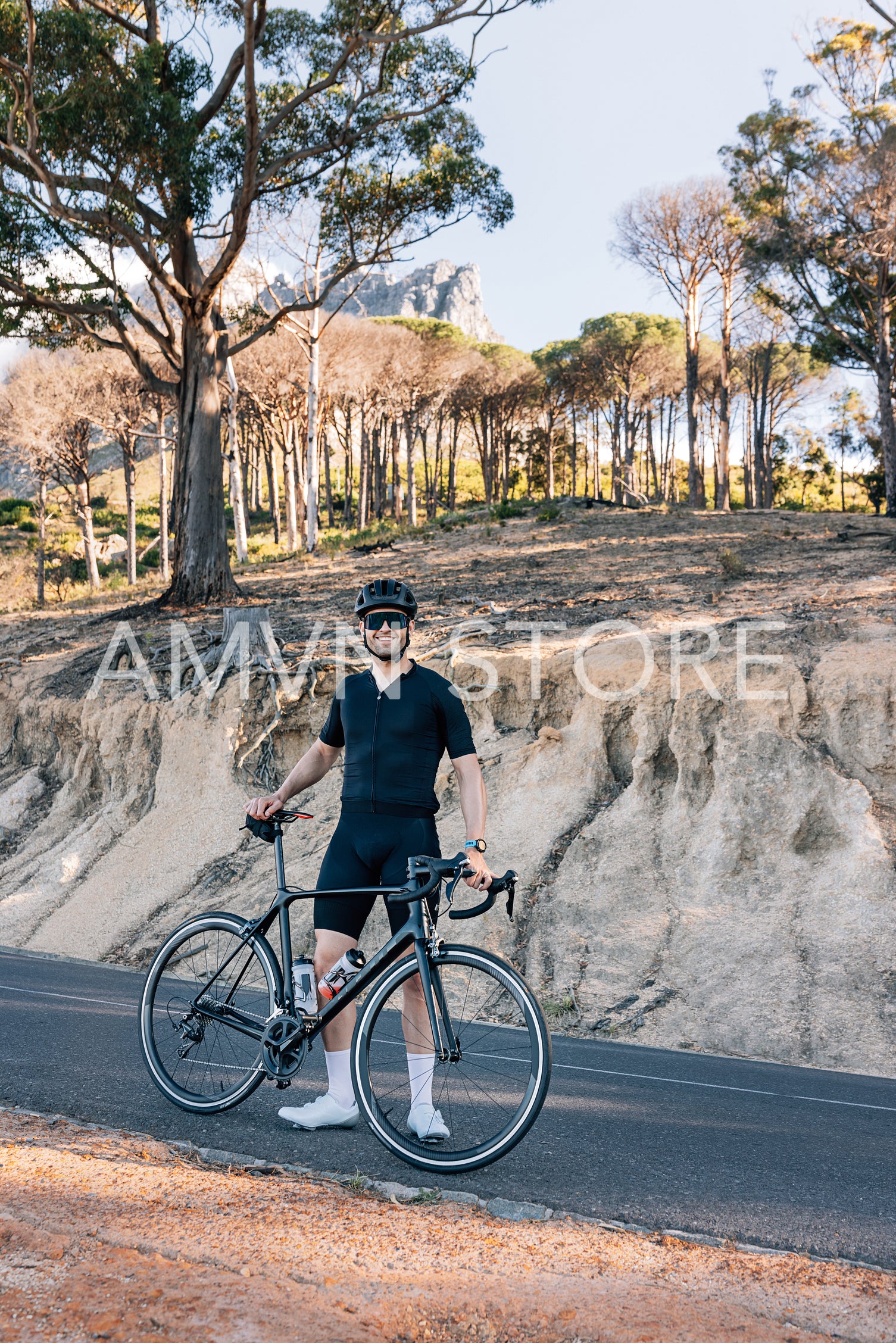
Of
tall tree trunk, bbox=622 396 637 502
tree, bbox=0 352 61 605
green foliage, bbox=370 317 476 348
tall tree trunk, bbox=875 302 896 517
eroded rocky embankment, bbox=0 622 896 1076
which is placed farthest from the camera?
tall tree trunk, bbox=622 396 637 502

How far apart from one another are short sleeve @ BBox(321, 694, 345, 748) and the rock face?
488ft

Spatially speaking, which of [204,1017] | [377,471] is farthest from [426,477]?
[204,1017]

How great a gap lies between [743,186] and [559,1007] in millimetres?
23596

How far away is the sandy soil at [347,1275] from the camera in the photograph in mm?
2217

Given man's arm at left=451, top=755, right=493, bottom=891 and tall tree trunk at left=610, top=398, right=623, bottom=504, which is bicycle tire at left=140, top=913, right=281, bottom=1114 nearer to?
man's arm at left=451, top=755, right=493, bottom=891

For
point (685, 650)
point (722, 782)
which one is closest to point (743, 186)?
point (685, 650)

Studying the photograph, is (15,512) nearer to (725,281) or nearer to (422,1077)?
(725,281)

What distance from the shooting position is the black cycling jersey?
3611 mm

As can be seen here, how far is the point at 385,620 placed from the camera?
3742 mm

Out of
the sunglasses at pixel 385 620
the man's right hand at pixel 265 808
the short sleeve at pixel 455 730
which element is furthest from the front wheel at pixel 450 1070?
the sunglasses at pixel 385 620

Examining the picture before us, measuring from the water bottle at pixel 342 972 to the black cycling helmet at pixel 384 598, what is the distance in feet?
4.13

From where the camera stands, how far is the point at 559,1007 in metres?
6.99

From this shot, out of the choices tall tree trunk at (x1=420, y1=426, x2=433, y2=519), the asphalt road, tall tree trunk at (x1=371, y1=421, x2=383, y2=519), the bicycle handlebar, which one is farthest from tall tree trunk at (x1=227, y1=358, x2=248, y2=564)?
the bicycle handlebar

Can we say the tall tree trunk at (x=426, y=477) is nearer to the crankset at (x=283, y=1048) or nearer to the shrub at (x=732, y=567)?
the shrub at (x=732, y=567)
